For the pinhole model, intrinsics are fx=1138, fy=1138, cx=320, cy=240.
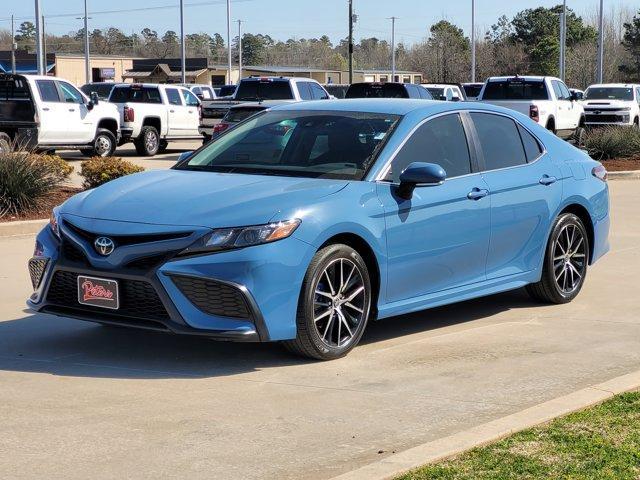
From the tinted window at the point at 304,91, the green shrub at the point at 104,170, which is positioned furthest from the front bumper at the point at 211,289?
the tinted window at the point at 304,91

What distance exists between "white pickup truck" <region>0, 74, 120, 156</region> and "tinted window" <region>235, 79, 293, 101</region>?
10.1 ft

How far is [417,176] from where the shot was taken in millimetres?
7352

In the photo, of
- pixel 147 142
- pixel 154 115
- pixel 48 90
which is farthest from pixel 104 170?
pixel 154 115

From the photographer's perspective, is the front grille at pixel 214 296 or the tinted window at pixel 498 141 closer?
the front grille at pixel 214 296

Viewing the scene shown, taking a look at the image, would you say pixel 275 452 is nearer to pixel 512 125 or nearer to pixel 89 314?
pixel 89 314

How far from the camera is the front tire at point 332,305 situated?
22.4ft

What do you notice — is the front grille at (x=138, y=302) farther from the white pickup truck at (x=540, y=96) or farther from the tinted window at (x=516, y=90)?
the tinted window at (x=516, y=90)

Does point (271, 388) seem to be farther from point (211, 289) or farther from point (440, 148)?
point (440, 148)

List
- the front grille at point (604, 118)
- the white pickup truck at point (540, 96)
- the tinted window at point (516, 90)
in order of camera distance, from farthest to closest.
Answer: the front grille at point (604, 118) < the tinted window at point (516, 90) < the white pickup truck at point (540, 96)

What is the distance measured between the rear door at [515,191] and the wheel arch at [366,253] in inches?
48.9

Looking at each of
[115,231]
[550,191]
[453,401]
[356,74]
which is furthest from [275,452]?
[356,74]

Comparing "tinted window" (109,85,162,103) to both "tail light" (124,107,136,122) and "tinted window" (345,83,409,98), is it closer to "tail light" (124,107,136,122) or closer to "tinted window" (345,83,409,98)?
"tail light" (124,107,136,122)

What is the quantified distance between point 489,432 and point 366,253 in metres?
2.18

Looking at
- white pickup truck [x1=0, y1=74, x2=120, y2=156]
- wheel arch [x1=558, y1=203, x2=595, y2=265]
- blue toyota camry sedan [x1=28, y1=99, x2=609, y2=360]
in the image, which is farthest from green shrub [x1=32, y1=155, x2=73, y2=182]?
white pickup truck [x1=0, y1=74, x2=120, y2=156]
